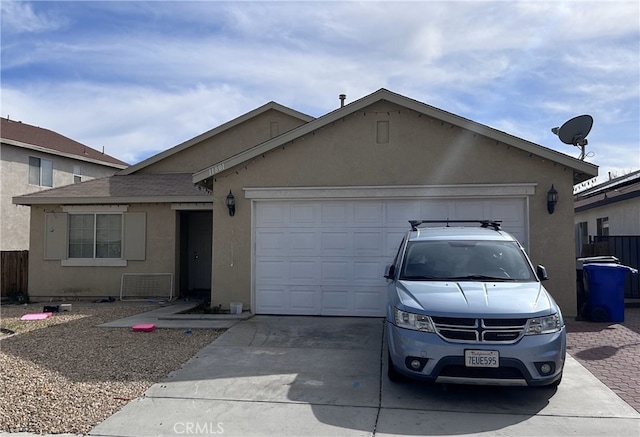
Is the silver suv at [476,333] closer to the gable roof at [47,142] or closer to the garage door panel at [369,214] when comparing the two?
the garage door panel at [369,214]

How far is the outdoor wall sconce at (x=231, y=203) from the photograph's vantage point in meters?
10.4

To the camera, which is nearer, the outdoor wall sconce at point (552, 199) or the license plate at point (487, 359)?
the license plate at point (487, 359)

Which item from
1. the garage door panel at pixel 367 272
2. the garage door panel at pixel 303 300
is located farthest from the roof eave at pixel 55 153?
the garage door panel at pixel 367 272

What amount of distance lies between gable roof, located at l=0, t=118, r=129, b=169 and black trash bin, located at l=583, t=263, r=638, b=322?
20993mm

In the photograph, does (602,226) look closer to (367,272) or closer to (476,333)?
(367,272)

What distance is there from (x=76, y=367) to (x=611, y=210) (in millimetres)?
16438

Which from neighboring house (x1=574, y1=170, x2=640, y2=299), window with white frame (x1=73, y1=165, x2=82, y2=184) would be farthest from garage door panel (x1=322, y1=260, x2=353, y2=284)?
window with white frame (x1=73, y1=165, x2=82, y2=184)

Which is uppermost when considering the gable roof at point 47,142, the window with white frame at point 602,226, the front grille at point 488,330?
the gable roof at point 47,142

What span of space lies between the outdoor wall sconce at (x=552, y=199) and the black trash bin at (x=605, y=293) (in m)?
1.49

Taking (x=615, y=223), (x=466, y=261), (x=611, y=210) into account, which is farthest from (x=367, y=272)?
(x=611, y=210)

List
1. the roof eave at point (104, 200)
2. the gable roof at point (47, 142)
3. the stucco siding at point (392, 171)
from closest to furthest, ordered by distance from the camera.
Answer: the stucco siding at point (392, 171), the roof eave at point (104, 200), the gable roof at point (47, 142)

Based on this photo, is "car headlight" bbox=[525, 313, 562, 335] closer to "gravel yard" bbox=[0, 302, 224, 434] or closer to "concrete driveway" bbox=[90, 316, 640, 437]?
"concrete driveway" bbox=[90, 316, 640, 437]

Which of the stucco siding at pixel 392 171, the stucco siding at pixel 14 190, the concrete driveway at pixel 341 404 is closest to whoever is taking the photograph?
the concrete driveway at pixel 341 404

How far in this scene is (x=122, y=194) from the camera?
44.6ft
